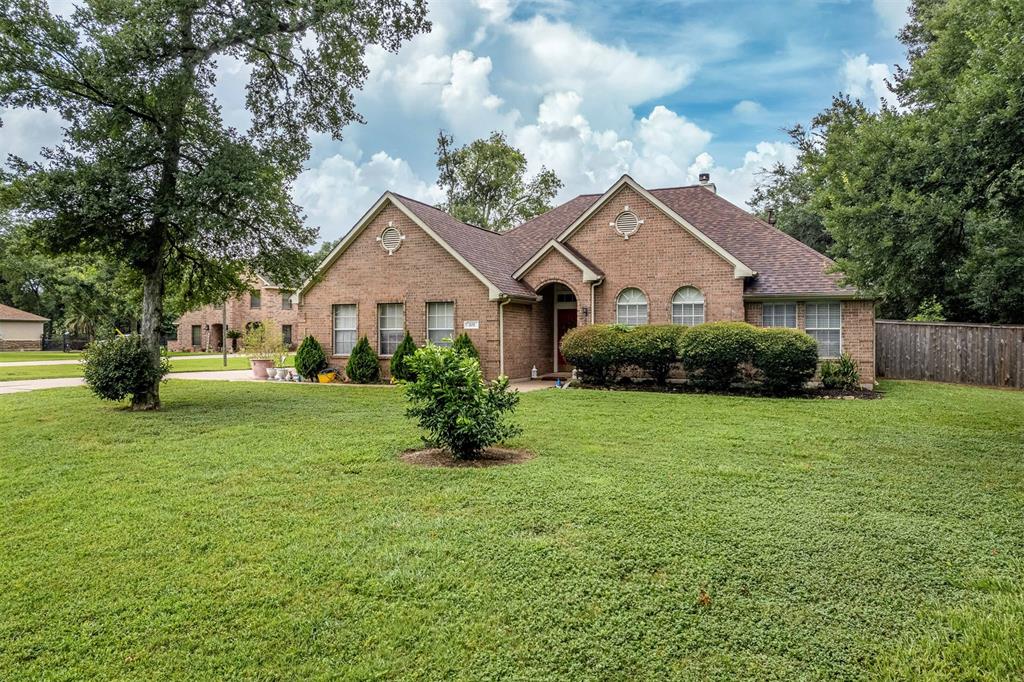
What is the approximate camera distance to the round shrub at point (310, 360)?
1889 centimetres

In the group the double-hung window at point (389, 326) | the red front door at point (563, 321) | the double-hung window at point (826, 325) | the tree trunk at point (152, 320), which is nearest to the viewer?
the tree trunk at point (152, 320)

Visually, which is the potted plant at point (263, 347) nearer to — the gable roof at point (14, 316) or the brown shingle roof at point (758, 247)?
the brown shingle roof at point (758, 247)

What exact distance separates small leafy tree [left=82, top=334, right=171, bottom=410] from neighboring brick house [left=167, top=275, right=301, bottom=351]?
108 feet

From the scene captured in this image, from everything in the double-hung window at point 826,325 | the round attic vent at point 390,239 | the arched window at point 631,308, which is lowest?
the double-hung window at point 826,325

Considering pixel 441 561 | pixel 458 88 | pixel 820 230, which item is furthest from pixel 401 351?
pixel 820 230

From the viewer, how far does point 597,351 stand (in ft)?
50.4

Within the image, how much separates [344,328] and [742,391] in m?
12.5

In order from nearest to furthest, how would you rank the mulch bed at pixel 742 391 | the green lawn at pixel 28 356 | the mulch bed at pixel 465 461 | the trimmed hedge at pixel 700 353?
the mulch bed at pixel 465 461 < the trimmed hedge at pixel 700 353 < the mulch bed at pixel 742 391 < the green lawn at pixel 28 356

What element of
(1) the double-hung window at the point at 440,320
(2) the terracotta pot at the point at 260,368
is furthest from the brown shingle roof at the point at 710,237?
(2) the terracotta pot at the point at 260,368

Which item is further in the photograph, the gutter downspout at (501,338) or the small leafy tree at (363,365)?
the small leafy tree at (363,365)

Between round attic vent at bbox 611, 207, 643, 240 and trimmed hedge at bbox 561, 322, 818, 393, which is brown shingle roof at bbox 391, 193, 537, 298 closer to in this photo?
trimmed hedge at bbox 561, 322, 818, 393

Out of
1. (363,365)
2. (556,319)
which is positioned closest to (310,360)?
(363,365)

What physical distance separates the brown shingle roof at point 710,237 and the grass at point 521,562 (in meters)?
8.33

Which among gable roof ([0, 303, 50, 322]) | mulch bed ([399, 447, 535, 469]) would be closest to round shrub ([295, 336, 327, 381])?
mulch bed ([399, 447, 535, 469])
